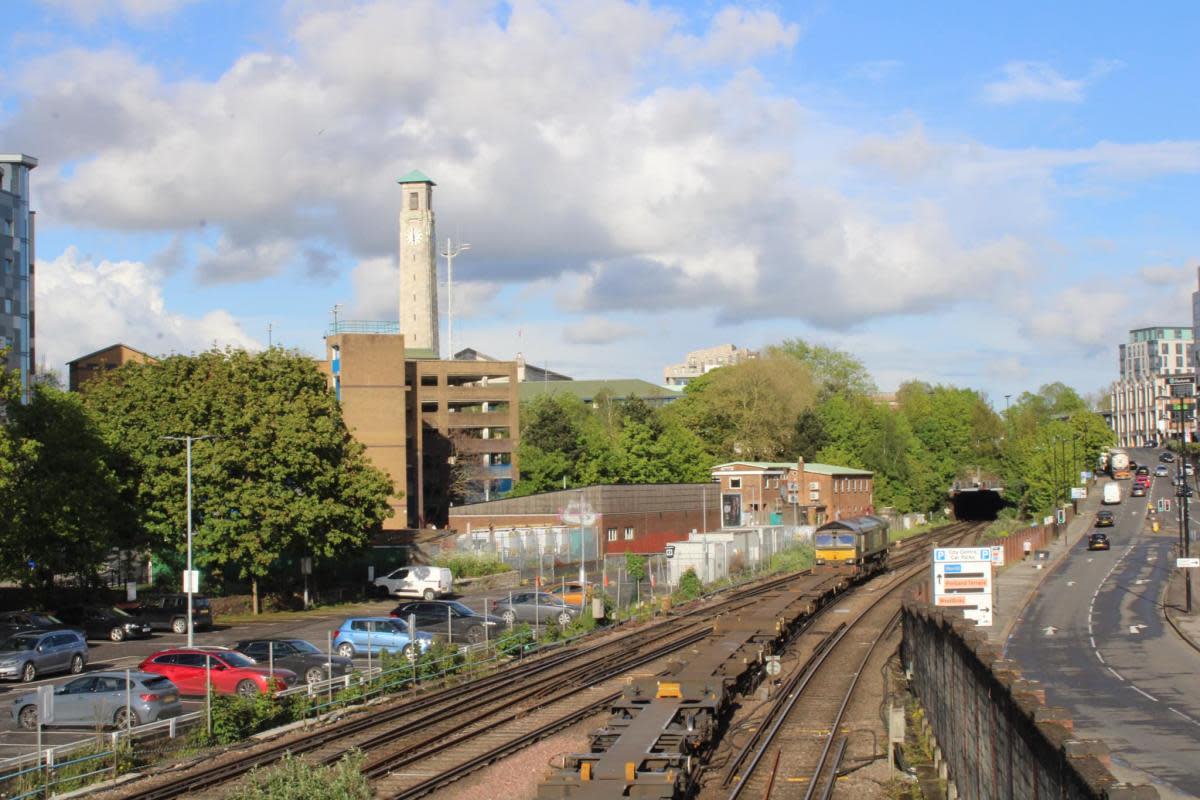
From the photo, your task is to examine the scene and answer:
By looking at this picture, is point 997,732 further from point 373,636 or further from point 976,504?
point 976,504

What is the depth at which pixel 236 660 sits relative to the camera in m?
30.1

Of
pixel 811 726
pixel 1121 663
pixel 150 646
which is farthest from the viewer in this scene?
pixel 150 646

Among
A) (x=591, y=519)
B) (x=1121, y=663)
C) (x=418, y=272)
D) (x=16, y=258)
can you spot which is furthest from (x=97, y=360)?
(x=1121, y=663)

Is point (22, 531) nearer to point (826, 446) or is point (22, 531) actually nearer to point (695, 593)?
point (695, 593)

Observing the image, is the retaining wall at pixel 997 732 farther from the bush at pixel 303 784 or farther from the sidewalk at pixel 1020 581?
the sidewalk at pixel 1020 581

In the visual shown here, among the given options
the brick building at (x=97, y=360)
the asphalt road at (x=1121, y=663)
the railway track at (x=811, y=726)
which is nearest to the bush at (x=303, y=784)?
the railway track at (x=811, y=726)

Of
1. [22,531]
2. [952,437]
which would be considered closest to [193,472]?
[22,531]

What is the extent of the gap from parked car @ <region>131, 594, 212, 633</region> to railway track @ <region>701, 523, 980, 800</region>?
2376cm

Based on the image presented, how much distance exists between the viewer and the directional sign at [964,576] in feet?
116

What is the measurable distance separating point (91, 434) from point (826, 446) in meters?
86.8

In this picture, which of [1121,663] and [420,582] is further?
[420,582]

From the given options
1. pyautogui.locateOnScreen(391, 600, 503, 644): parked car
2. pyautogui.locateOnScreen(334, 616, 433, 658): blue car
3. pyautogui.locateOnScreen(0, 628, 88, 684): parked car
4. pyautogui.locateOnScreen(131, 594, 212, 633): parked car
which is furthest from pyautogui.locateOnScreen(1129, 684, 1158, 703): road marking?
pyautogui.locateOnScreen(131, 594, 212, 633): parked car

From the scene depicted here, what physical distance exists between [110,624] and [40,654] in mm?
10302

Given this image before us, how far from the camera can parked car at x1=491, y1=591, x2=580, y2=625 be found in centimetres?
4428
